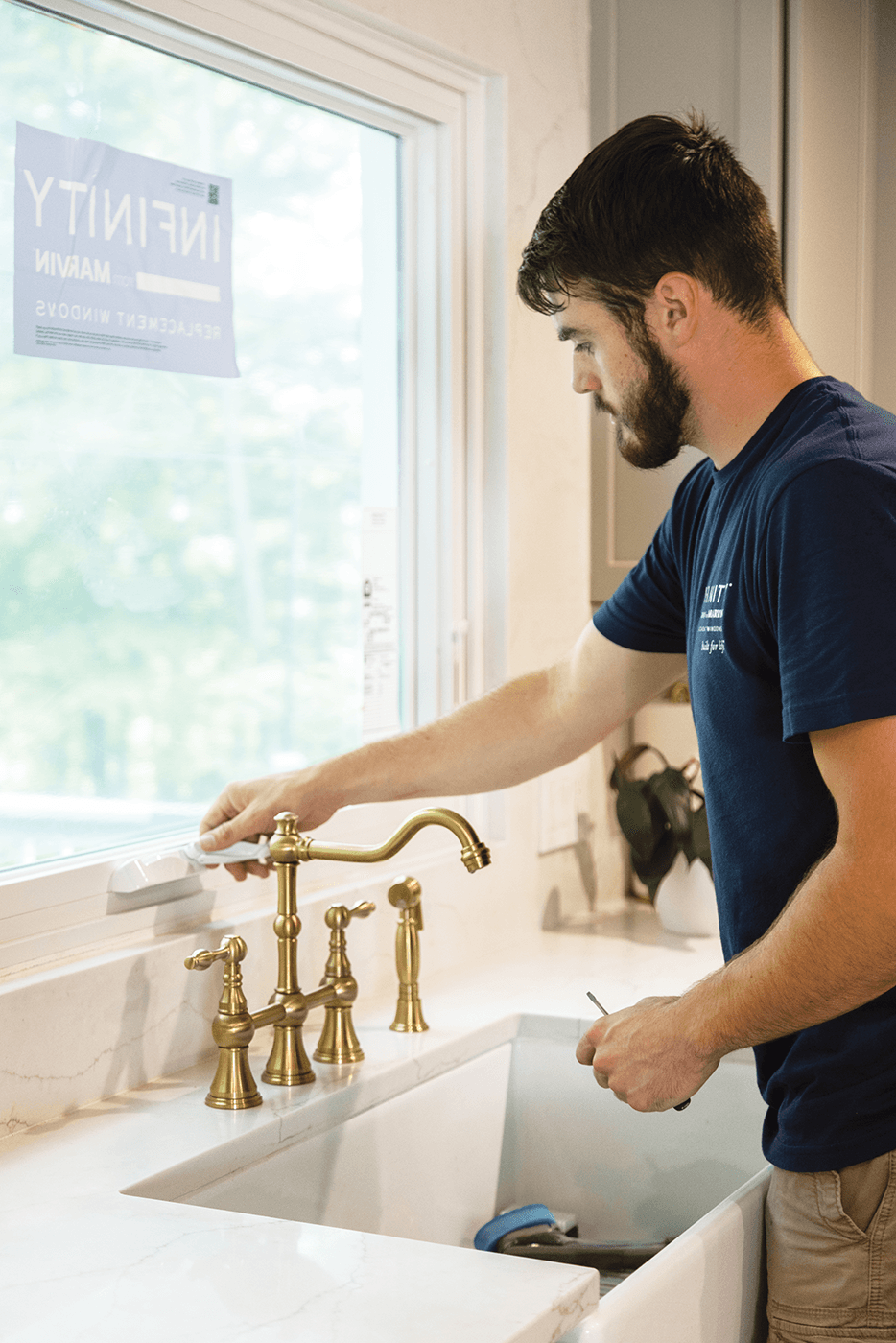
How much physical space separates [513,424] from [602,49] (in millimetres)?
684

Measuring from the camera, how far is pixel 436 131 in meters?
1.84

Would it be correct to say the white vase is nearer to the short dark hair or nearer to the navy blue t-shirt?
the navy blue t-shirt

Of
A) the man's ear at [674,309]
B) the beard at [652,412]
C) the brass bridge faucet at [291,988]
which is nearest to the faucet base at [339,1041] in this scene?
the brass bridge faucet at [291,988]

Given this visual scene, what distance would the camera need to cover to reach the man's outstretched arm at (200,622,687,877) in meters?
1.46

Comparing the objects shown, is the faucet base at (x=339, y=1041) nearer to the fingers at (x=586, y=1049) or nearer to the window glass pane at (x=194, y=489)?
the window glass pane at (x=194, y=489)

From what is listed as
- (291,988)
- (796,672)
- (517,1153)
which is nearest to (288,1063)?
(291,988)

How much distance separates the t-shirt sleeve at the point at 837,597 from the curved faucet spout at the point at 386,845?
1.17 ft

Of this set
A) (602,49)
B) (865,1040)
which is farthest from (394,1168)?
(602,49)

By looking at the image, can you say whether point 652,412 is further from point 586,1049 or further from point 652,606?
point 586,1049

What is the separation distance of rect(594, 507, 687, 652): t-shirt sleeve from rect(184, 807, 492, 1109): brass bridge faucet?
0.30 m

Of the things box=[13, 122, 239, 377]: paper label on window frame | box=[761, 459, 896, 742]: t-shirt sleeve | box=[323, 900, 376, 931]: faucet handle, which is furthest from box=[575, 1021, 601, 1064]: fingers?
box=[13, 122, 239, 377]: paper label on window frame

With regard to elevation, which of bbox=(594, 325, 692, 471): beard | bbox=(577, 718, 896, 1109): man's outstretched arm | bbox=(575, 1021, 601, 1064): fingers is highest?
bbox=(594, 325, 692, 471): beard

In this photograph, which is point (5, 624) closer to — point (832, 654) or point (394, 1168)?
point (394, 1168)

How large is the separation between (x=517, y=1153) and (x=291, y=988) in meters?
0.40
